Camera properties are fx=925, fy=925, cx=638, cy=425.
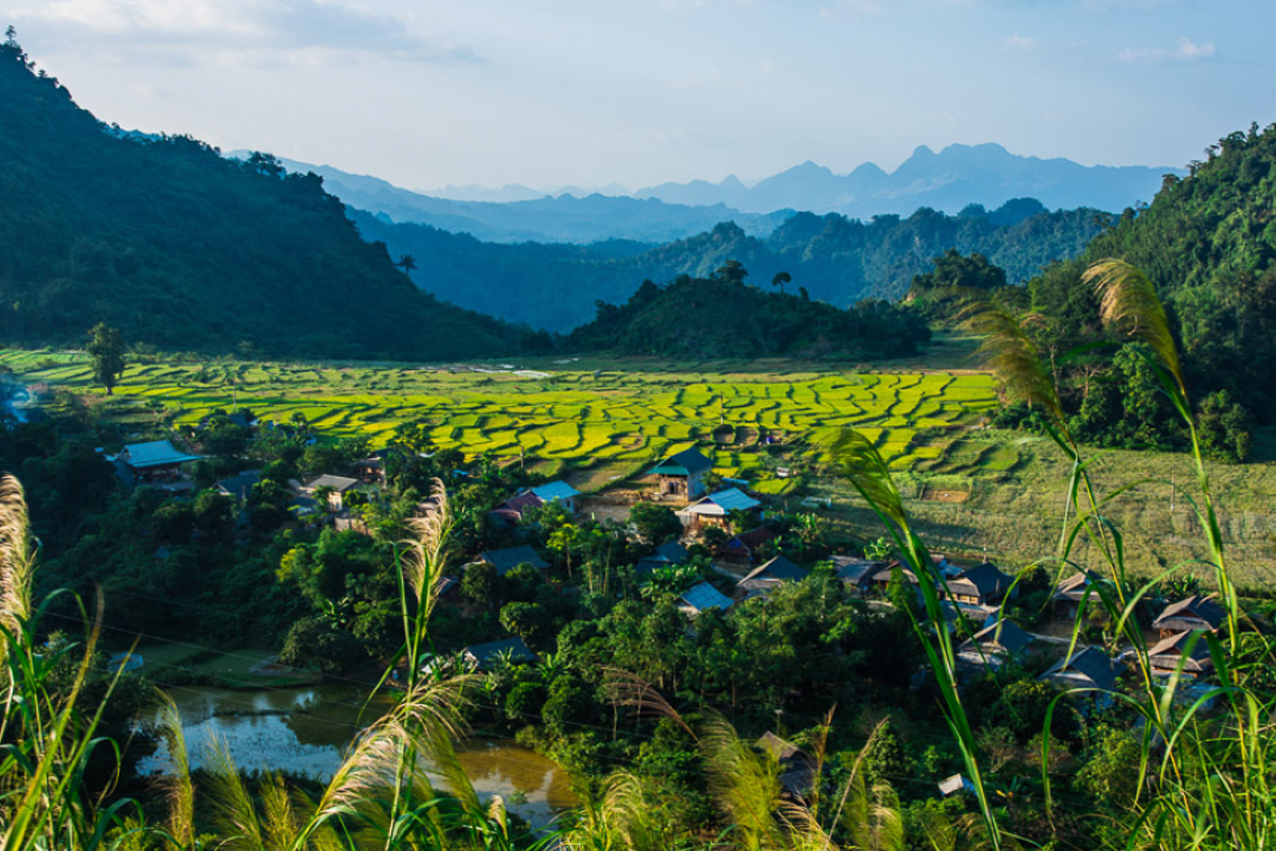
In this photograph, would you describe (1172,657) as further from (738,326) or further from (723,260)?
(723,260)

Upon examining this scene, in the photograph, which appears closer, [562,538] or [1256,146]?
[562,538]

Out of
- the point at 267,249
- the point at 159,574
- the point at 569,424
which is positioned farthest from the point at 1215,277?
the point at 267,249

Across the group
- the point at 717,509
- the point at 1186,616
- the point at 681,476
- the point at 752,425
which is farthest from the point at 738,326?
the point at 1186,616

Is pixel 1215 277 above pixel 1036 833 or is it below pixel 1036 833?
above

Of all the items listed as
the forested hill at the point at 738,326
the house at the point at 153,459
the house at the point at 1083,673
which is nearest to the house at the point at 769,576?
the house at the point at 1083,673

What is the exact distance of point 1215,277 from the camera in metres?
48.2

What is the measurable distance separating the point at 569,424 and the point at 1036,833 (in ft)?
79.8

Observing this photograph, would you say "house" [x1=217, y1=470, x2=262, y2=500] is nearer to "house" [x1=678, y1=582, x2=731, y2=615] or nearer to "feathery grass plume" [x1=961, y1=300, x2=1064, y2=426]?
"house" [x1=678, y1=582, x2=731, y2=615]

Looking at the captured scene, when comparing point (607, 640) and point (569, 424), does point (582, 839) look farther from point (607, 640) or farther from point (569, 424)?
point (569, 424)

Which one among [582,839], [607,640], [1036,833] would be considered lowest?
[1036,833]

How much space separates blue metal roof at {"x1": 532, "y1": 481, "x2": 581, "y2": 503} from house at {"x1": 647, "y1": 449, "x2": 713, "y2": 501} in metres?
2.47

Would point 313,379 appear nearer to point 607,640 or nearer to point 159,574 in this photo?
point 159,574

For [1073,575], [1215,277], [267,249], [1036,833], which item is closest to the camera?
[1036,833]

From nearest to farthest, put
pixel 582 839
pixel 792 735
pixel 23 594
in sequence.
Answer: pixel 23 594 < pixel 582 839 < pixel 792 735
